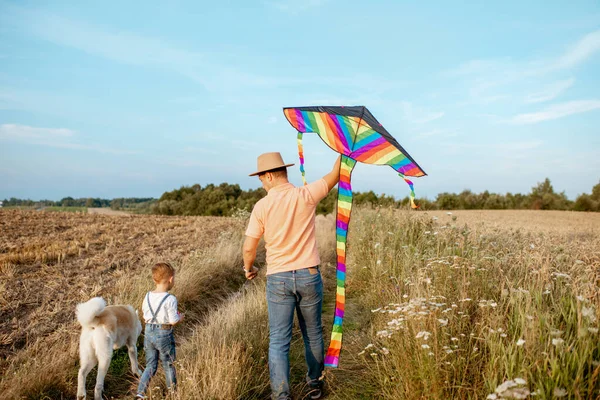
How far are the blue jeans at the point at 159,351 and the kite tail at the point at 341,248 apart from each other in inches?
65.7

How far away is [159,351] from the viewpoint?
4.34 m

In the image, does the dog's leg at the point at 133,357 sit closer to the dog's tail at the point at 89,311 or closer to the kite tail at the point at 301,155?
the dog's tail at the point at 89,311

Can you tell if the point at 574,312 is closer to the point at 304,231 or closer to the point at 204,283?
the point at 304,231

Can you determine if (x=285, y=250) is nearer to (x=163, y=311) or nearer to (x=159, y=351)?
(x=163, y=311)

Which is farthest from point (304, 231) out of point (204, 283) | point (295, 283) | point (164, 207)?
point (164, 207)

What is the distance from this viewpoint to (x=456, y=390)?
3.46 metres

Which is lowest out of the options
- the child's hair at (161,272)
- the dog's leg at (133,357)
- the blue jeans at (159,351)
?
the dog's leg at (133,357)

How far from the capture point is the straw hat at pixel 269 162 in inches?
164

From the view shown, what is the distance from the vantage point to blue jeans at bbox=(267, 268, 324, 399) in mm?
4066

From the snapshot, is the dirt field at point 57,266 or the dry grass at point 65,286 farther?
the dirt field at point 57,266

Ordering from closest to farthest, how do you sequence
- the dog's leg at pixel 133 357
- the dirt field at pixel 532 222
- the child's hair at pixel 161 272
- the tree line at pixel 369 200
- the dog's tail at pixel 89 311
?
the dog's tail at pixel 89 311, the child's hair at pixel 161 272, the dog's leg at pixel 133 357, the dirt field at pixel 532 222, the tree line at pixel 369 200

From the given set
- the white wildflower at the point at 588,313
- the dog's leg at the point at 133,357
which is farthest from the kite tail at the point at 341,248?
the dog's leg at the point at 133,357

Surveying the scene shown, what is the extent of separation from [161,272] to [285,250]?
1410 millimetres

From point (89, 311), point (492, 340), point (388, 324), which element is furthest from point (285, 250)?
point (89, 311)
